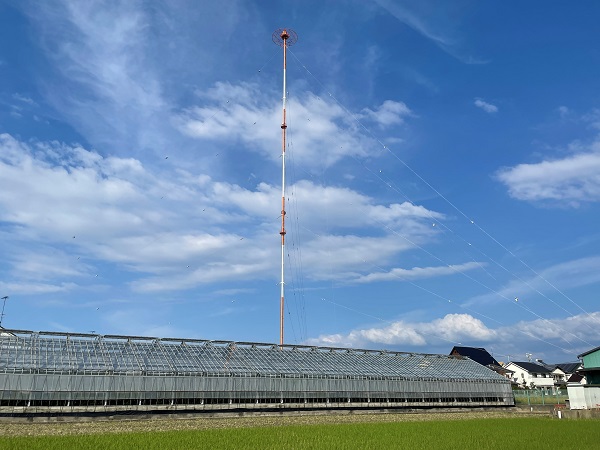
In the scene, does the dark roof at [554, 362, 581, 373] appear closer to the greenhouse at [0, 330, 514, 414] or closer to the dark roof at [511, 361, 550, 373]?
the dark roof at [511, 361, 550, 373]

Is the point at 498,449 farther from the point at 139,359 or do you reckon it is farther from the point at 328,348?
the point at 328,348

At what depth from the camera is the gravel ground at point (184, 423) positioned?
4184cm

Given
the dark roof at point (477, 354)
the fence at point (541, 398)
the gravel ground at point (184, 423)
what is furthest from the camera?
the dark roof at point (477, 354)

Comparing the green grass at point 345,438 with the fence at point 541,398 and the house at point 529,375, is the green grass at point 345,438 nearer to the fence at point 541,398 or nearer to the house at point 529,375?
the fence at point 541,398

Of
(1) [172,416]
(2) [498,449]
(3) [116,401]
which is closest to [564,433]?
(2) [498,449]

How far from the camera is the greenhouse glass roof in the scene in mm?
49750

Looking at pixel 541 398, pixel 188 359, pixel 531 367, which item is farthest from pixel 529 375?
pixel 188 359

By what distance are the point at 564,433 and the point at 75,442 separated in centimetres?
4364

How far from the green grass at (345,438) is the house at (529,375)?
412ft

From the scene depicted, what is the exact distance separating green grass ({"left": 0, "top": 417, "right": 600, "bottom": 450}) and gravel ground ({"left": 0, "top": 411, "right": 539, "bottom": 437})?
2.99 m

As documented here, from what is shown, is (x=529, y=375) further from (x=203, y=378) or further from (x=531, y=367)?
(x=203, y=378)

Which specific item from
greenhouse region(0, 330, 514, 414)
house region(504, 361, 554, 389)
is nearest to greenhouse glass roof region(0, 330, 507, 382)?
greenhouse region(0, 330, 514, 414)

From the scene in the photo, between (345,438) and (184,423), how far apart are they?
16069mm

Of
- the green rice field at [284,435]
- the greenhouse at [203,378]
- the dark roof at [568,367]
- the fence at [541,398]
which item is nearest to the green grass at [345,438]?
the green rice field at [284,435]
